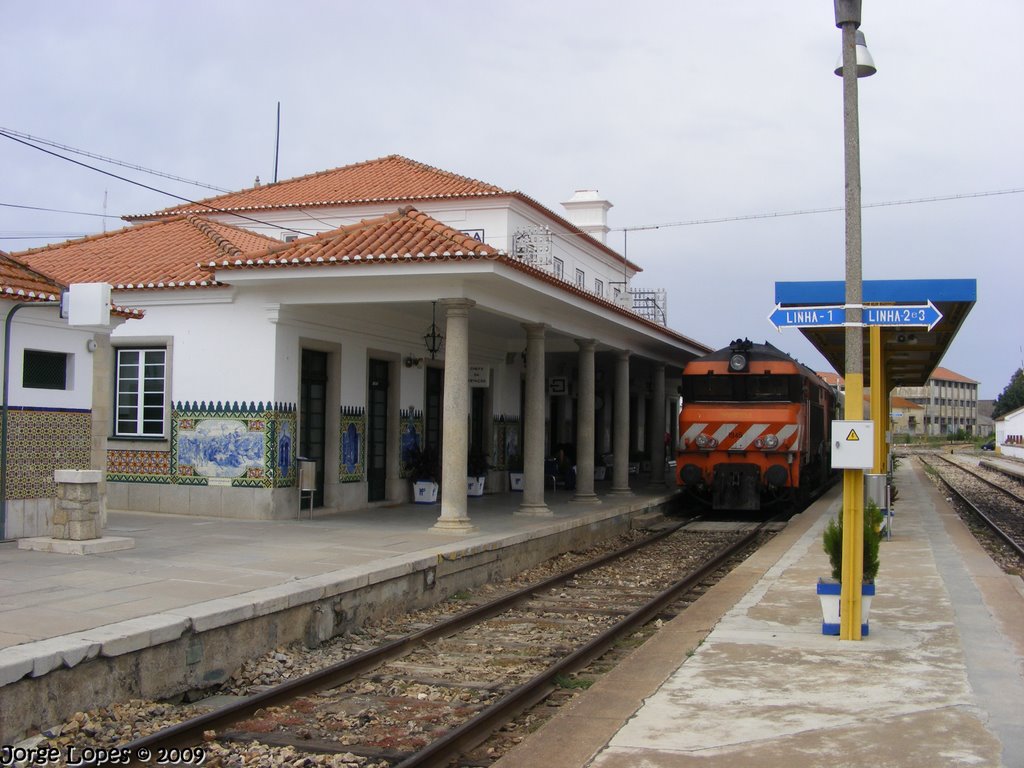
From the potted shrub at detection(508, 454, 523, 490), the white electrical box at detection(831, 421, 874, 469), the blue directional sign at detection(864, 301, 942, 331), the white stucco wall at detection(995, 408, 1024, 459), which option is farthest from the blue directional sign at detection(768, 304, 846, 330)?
the white stucco wall at detection(995, 408, 1024, 459)

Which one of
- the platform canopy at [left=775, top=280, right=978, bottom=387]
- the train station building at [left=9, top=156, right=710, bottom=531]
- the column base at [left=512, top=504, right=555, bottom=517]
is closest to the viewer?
the platform canopy at [left=775, top=280, right=978, bottom=387]

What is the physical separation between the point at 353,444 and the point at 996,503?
65.3 feet

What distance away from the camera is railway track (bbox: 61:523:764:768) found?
5969 mm

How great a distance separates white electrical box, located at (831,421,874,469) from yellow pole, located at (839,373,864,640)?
0.54ft

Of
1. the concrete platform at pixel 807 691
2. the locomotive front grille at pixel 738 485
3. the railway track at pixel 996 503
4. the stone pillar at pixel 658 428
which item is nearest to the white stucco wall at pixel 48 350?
the concrete platform at pixel 807 691

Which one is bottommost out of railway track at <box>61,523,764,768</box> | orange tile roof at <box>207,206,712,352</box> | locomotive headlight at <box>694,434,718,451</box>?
railway track at <box>61,523,764,768</box>

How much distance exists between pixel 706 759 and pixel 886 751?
0.94 m

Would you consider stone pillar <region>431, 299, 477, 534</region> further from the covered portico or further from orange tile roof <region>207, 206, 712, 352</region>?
orange tile roof <region>207, 206, 712, 352</region>

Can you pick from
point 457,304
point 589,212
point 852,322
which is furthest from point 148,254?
point 589,212

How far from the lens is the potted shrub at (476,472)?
20281 millimetres

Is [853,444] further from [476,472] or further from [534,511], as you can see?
[476,472]

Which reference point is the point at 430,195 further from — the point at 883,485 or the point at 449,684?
the point at 449,684

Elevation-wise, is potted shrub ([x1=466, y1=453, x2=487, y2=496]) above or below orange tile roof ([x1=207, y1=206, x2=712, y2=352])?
below

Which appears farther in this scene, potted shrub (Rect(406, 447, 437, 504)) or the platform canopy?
potted shrub (Rect(406, 447, 437, 504))
